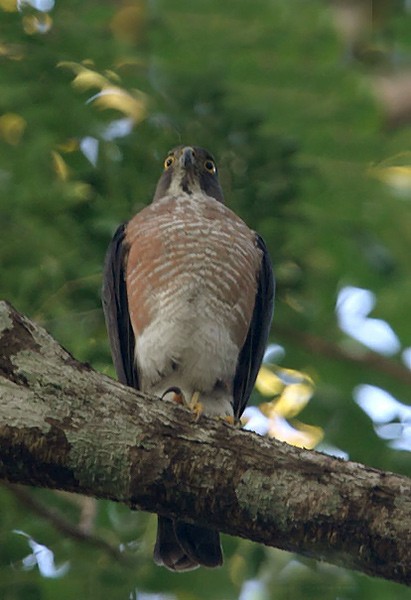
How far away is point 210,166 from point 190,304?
1.33m

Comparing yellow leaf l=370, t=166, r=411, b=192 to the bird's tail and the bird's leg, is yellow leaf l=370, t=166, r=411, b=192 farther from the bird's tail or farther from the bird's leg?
the bird's tail

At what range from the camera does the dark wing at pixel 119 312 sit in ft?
16.7

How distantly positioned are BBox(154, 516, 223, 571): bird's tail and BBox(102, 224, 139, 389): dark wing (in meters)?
0.89

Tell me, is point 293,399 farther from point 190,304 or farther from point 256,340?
point 190,304

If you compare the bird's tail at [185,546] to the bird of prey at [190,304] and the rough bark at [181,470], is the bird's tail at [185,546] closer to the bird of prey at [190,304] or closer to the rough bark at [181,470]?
the bird of prey at [190,304]

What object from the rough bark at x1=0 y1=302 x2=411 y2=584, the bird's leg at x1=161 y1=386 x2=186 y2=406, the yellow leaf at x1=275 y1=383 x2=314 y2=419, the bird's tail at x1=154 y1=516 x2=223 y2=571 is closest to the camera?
the rough bark at x1=0 y1=302 x2=411 y2=584

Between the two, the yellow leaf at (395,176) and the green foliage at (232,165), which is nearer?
the green foliage at (232,165)

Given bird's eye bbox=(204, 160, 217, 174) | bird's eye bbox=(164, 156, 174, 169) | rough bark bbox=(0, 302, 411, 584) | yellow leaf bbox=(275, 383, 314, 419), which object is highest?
rough bark bbox=(0, 302, 411, 584)

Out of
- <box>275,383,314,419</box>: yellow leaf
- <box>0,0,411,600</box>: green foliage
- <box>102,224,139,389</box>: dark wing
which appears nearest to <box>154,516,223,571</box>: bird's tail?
<box>0,0,411,600</box>: green foliage

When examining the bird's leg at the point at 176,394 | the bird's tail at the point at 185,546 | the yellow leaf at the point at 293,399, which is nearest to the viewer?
the bird's tail at the point at 185,546

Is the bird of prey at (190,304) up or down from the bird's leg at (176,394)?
up

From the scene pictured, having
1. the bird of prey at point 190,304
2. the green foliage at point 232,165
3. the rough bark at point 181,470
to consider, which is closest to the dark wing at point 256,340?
the bird of prey at point 190,304

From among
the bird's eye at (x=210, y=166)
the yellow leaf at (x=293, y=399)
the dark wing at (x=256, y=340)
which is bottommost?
the yellow leaf at (x=293, y=399)

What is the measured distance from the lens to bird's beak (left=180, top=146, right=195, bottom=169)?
584 cm
